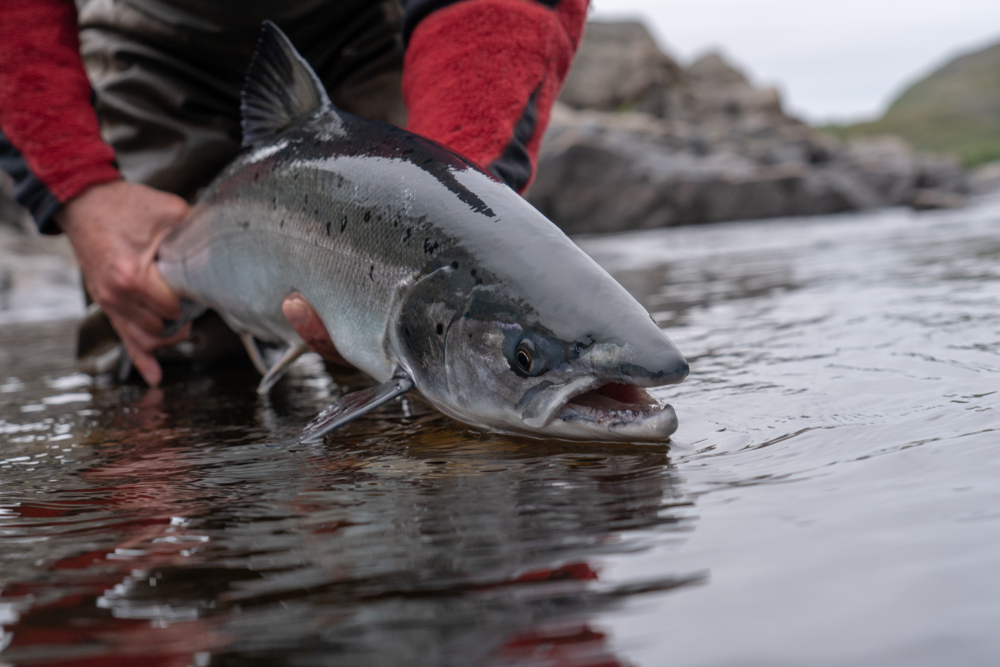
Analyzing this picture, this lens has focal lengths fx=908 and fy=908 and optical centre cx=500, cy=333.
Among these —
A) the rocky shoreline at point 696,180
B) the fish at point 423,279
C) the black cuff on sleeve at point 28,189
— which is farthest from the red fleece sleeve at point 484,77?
the rocky shoreline at point 696,180

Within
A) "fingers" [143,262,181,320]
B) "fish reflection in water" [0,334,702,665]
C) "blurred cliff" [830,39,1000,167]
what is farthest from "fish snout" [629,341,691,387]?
"blurred cliff" [830,39,1000,167]

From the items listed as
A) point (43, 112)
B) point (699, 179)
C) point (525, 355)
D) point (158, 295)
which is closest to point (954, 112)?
point (699, 179)

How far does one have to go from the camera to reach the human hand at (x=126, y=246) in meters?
3.15

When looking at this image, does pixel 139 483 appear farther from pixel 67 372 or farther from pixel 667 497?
pixel 67 372

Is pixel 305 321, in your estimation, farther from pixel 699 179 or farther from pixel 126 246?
pixel 699 179

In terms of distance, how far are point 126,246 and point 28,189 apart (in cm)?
37

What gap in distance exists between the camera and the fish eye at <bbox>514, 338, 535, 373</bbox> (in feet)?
6.34

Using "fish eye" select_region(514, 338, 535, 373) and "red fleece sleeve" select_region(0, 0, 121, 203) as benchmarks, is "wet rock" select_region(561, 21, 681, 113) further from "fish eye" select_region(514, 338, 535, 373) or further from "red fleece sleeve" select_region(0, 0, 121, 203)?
"fish eye" select_region(514, 338, 535, 373)

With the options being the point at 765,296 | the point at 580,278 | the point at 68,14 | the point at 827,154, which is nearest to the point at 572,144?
the point at 827,154

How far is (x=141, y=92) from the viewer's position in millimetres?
3955

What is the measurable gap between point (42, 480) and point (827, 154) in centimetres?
2762

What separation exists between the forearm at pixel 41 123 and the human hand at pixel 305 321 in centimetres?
104

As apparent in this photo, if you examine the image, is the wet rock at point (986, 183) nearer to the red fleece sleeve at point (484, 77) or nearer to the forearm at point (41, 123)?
the red fleece sleeve at point (484, 77)

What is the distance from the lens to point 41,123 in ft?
10.2
